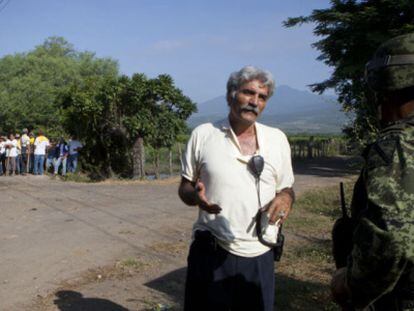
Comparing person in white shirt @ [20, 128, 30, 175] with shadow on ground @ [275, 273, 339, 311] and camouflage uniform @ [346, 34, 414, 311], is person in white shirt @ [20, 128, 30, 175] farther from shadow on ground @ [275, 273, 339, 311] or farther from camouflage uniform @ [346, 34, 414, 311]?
camouflage uniform @ [346, 34, 414, 311]

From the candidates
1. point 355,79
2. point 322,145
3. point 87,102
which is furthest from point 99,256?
point 322,145

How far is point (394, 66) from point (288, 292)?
152 inches

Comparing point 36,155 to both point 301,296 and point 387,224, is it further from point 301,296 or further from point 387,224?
point 387,224

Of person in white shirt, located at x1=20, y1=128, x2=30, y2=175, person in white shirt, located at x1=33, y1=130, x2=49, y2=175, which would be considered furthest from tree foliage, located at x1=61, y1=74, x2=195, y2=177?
person in white shirt, located at x1=20, y1=128, x2=30, y2=175

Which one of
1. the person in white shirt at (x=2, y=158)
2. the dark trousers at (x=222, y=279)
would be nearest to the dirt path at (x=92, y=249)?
the dark trousers at (x=222, y=279)

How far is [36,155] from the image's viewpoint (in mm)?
17516

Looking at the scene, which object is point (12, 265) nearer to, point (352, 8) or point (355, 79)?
point (355, 79)

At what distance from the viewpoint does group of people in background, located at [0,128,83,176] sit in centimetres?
1754

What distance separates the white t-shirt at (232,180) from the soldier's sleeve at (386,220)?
1.20 m

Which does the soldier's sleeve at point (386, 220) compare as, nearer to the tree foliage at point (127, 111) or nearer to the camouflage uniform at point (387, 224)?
the camouflage uniform at point (387, 224)

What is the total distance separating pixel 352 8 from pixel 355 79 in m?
2.61

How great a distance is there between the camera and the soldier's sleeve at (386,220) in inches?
66.2

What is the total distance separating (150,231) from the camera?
8453 millimetres

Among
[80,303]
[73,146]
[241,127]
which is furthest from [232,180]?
[73,146]
